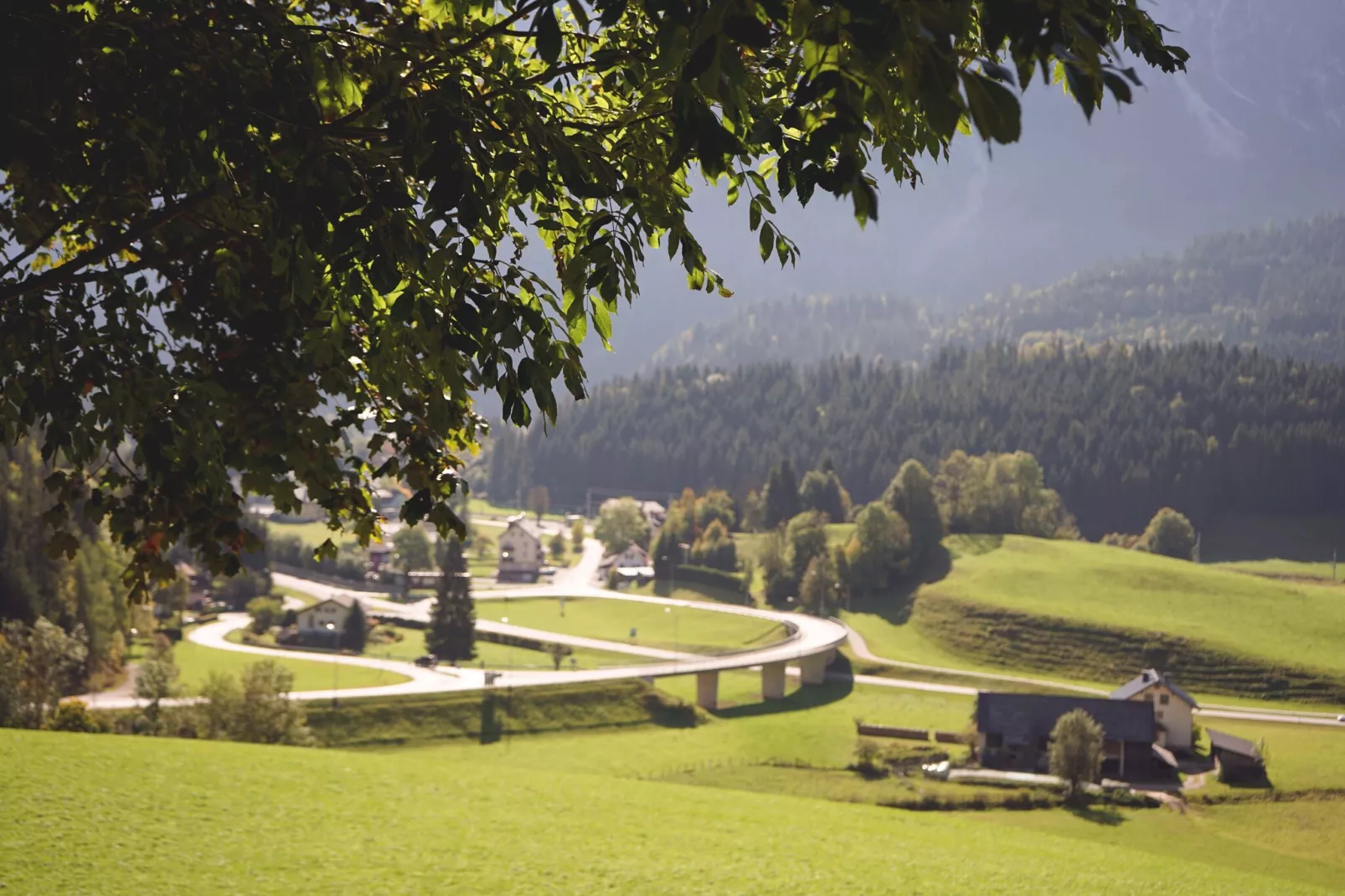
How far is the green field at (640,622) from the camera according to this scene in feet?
198

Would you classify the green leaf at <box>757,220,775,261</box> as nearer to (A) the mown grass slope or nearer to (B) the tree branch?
(B) the tree branch

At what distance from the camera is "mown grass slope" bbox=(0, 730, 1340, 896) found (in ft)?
28.8

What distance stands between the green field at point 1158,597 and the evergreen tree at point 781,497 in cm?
2411

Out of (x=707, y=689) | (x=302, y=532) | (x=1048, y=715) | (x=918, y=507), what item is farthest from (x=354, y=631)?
(x=302, y=532)

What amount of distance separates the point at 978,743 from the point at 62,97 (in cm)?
3464

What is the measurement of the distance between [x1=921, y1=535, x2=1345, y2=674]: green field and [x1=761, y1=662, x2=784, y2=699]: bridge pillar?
42.2ft

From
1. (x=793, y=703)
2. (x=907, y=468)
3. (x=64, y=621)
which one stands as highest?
(x=907, y=468)

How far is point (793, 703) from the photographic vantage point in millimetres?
45844

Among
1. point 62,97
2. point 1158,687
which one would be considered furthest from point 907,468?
point 62,97

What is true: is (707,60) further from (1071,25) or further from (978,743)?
(978,743)

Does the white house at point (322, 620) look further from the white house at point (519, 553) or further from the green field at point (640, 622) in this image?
the white house at point (519, 553)

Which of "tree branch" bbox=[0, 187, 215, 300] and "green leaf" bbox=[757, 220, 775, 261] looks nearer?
"green leaf" bbox=[757, 220, 775, 261]

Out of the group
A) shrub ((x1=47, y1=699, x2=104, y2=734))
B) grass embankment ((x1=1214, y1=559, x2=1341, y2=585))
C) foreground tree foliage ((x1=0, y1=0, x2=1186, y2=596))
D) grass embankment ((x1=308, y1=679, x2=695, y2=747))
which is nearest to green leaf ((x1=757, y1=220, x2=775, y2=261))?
foreground tree foliage ((x1=0, y1=0, x2=1186, y2=596))

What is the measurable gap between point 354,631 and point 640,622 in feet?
57.0
